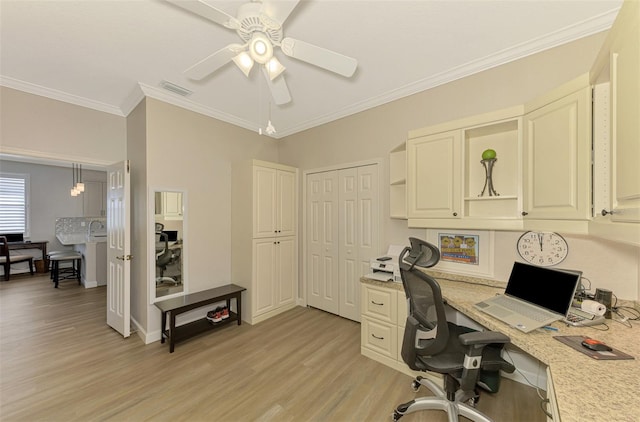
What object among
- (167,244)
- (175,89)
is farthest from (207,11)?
(167,244)

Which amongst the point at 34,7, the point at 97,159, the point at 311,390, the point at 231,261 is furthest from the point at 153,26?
the point at 311,390

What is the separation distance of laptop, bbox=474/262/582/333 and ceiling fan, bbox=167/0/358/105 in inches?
72.2

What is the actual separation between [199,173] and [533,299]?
3.65 metres

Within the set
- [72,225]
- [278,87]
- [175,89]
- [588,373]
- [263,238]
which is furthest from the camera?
[72,225]

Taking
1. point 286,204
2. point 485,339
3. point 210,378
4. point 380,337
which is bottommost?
point 210,378

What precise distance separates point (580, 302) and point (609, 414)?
1262mm

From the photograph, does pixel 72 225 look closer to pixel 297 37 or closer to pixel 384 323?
pixel 297 37

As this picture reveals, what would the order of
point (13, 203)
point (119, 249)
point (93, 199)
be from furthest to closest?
point (93, 199) < point (13, 203) < point (119, 249)

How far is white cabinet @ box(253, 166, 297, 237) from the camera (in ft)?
11.1

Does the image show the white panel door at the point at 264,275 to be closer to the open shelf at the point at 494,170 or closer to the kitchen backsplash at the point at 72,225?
the open shelf at the point at 494,170

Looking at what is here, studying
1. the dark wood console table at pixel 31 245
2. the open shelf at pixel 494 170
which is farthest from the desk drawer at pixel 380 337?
the dark wood console table at pixel 31 245

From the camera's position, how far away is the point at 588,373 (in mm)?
999

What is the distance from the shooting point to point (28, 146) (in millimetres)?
2678

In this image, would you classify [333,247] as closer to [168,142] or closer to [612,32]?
[168,142]
